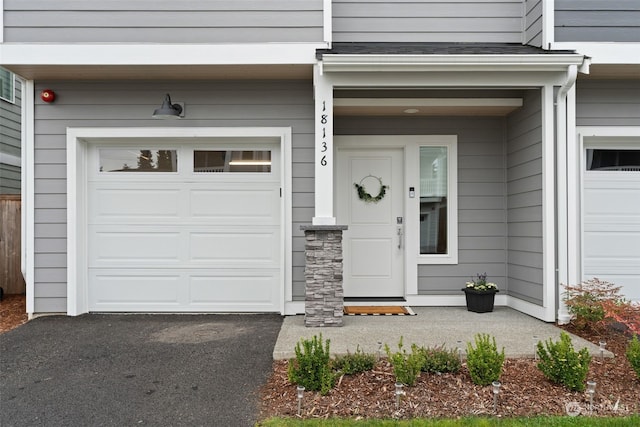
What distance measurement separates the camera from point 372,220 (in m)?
5.61

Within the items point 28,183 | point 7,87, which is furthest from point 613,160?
point 7,87

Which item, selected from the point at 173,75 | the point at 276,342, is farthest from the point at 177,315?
the point at 173,75

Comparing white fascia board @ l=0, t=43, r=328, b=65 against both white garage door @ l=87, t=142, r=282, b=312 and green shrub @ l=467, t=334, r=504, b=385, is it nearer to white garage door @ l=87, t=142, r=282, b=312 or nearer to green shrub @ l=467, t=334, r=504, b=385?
white garage door @ l=87, t=142, r=282, b=312

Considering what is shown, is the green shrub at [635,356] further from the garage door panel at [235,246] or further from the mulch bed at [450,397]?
the garage door panel at [235,246]

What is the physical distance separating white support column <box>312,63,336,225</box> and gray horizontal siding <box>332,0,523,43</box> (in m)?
1.19

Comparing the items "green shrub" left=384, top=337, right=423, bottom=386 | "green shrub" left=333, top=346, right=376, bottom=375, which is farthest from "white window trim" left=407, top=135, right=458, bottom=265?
"green shrub" left=384, top=337, right=423, bottom=386

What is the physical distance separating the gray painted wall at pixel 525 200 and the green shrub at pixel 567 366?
1.84m

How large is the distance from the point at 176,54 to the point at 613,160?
17.0 ft

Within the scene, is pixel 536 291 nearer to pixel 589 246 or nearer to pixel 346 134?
pixel 589 246

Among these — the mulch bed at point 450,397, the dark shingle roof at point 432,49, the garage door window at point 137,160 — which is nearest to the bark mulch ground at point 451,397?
the mulch bed at point 450,397

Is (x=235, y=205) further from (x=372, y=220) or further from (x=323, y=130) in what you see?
(x=372, y=220)

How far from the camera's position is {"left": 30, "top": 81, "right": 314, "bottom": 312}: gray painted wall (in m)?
5.11

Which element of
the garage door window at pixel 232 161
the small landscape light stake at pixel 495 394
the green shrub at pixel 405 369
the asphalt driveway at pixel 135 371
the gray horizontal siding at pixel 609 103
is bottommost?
the asphalt driveway at pixel 135 371

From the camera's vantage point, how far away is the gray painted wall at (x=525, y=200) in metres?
4.74
